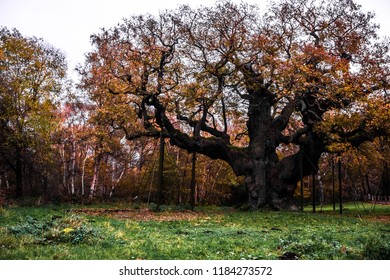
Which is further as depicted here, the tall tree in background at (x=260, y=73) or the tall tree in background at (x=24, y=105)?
the tall tree in background at (x=24, y=105)

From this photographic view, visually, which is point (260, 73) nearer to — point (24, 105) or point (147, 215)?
point (147, 215)

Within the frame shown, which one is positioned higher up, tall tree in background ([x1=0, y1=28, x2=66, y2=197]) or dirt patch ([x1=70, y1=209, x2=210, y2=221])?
tall tree in background ([x1=0, y1=28, x2=66, y2=197])

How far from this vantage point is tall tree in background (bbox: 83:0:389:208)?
18547mm

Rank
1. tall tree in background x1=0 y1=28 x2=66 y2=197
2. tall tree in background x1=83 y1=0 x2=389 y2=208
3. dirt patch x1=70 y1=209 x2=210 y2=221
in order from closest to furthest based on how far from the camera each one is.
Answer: dirt patch x1=70 y1=209 x2=210 y2=221 → tall tree in background x1=83 y1=0 x2=389 y2=208 → tall tree in background x1=0 y1=28 x2=66 y2=197

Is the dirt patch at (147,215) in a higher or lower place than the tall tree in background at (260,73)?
lower

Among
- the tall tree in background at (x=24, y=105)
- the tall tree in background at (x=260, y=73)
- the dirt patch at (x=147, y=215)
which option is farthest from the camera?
the tall tree in background at (x=24, y=105)

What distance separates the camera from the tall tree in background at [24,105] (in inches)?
923

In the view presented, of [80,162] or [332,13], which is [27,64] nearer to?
[80,162]

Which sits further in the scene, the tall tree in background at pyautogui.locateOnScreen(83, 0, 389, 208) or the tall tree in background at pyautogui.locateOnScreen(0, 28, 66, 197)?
the tall tree in background at pyautogui.locateOnScreen(0, 28, 66, 197)

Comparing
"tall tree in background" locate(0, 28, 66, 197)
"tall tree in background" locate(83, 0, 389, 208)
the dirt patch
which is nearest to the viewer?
the dirt patch

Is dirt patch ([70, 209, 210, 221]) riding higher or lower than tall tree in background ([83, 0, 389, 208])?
lower

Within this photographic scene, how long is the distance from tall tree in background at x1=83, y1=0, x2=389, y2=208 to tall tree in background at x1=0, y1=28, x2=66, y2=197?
5636 millimetres

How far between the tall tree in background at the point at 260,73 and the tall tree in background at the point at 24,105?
564 centimetres

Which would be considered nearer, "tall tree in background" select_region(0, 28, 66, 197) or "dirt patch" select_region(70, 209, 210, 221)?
"dirt patch" select_region(70, 209, 210, 221)
